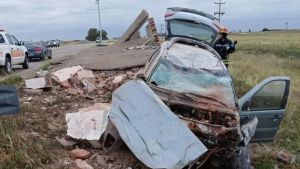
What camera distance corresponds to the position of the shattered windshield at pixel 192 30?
10.8 metres

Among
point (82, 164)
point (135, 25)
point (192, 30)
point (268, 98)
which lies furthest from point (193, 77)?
point (135, 25)

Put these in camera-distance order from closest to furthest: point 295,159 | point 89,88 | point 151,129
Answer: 1. point 151,129
2. point 295,159
3. point 89,88

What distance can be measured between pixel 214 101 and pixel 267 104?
1.19 m

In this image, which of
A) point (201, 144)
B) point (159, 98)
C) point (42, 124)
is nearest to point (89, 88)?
point (42, 124)

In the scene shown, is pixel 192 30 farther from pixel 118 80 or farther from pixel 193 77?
pixel 193 77

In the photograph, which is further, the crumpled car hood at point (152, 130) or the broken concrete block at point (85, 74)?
the broken concrete block at point (85, 74)

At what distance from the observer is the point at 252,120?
7.14 metres

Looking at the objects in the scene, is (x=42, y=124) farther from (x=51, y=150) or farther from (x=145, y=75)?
(x=145, y=75)

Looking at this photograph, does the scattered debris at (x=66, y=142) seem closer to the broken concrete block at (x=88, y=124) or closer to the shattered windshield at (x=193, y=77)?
the broken concrete block at (x=88, y=124)

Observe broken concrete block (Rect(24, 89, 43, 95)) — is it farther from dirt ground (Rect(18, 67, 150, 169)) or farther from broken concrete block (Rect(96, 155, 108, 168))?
broken concrete block (Rect(96, 155, 108, 168))

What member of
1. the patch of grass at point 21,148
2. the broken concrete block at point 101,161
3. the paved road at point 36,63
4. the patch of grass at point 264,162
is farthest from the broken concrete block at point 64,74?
the patch of grass at point 264,162

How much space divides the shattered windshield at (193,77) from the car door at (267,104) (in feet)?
1.27

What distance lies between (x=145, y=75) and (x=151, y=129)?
1.55 metres

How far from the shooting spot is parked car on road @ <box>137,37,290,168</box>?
641 centimetres
